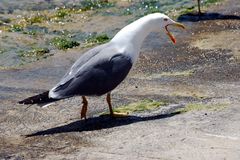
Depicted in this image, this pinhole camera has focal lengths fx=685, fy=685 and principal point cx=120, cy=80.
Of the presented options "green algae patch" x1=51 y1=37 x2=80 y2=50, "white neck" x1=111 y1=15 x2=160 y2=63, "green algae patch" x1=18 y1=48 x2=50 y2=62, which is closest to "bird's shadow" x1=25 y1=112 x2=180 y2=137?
"white neck" x1=111 y1=15 x2=160 y2=63

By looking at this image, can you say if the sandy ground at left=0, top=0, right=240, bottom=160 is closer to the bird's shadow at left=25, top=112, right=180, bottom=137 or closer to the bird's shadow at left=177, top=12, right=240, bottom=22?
the bird's shadow at left=25, top=112, right=180, bottom=137

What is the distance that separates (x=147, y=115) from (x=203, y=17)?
7102mm

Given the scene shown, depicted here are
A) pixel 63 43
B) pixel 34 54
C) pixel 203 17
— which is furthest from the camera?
pixel 203 17

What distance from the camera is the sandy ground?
6406 mm

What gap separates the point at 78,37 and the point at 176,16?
91.6 inches

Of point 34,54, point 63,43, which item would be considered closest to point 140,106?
point 34,54

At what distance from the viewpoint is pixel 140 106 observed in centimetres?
807

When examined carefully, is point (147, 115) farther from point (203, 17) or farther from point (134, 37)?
point (203, 17)

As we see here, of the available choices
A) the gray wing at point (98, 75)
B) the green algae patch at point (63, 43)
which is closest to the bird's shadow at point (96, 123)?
the gray wing at point (98, 75)

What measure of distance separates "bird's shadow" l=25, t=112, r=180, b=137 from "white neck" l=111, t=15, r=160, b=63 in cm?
68

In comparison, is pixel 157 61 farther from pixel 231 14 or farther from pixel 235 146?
pixel 235 146

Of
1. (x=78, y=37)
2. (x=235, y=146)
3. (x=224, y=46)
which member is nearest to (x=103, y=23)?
(x=78, y=37)

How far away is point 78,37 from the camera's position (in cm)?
1369

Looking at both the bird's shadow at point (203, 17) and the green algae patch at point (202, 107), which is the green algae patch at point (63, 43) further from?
the green algae patch at point (202, 107)
